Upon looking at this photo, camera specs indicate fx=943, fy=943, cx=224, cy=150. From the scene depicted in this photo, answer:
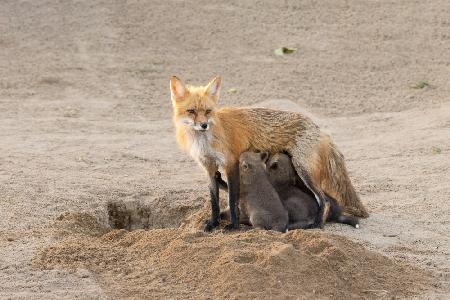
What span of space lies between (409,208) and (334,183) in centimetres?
102

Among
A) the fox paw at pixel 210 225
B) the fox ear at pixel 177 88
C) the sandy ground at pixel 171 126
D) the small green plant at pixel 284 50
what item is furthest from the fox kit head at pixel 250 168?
the small green plant at pixel 284 50

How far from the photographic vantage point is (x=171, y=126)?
13406 millimetres

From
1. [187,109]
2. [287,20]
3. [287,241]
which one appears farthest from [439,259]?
[287,20]

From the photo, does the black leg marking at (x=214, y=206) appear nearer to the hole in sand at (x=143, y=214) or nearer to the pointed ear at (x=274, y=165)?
the pointed ear at (x=274, y=165)

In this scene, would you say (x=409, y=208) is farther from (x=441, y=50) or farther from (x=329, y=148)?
(x=441, y=50)

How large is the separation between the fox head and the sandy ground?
962 mm

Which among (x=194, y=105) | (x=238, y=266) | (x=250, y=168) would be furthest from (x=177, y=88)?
(x=238, y=266)

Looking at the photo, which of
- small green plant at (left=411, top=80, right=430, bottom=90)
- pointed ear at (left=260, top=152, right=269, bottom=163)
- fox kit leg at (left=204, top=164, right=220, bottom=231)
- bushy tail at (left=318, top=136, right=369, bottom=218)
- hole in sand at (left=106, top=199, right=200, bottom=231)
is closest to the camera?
fox kit leg at (left=204, top=164, right=220, bottom=231)

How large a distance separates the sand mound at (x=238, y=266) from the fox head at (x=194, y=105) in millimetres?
980

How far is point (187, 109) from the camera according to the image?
8406mm

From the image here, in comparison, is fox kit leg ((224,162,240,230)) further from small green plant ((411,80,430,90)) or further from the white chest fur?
small green plant ((411,80,430,90))

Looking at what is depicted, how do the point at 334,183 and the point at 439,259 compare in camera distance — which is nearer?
the point at 439,259

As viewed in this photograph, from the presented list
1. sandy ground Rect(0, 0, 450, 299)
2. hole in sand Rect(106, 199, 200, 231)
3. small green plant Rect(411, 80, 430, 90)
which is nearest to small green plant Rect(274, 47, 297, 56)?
sandy ground Rect(0, 0, 450, 299)

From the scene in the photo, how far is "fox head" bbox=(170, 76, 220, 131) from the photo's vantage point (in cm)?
837
